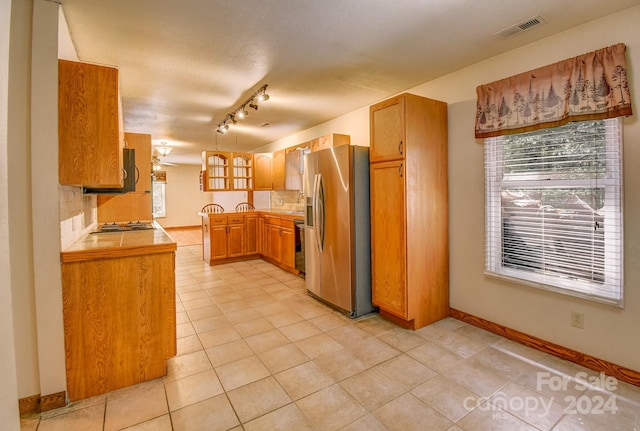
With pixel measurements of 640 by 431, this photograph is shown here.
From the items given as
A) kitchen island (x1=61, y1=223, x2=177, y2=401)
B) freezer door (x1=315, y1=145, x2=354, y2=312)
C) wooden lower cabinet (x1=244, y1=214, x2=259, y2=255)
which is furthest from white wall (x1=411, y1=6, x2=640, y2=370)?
wooden lower cabinet (x1=244, y1=214, x2=259, y2=255)

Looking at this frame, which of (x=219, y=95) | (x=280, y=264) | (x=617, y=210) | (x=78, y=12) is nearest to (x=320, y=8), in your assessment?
(x=78, y=12)

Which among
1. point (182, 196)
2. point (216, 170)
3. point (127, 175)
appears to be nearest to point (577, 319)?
point (127, 175)

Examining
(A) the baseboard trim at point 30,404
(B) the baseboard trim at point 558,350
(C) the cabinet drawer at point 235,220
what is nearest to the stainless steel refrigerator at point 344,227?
(B) the baseboard trim at point 558,350

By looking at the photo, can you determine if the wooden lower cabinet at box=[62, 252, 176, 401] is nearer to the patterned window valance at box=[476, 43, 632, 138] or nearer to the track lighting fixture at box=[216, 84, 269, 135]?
the track lighting fixture at box=[216, 84, 269, 135]

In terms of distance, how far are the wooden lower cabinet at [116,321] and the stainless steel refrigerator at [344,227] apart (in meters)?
1.73

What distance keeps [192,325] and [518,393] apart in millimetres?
2846

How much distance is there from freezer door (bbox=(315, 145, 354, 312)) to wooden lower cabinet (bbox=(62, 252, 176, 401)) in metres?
1.72

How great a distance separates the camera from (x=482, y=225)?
2971 mm

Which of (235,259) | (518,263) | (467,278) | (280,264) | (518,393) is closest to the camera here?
(518,393)

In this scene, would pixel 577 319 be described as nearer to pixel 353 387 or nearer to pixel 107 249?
pixel 353 387

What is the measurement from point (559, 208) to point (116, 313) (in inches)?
135

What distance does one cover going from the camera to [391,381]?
2.15m

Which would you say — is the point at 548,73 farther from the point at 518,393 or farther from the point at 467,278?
the point at 518,393

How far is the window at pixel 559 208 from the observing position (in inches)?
87.0
